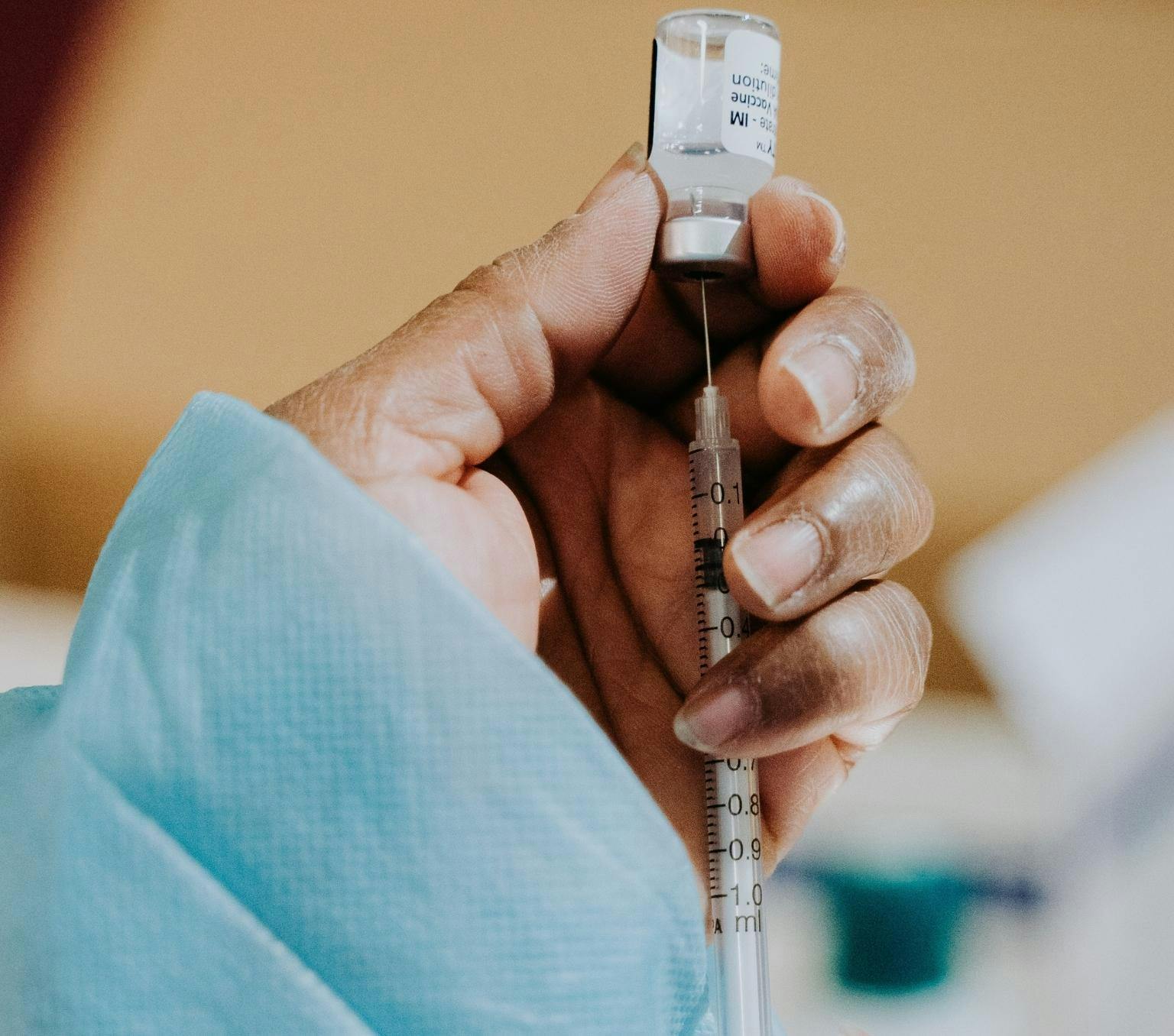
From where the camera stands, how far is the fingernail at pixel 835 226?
2.53 feet

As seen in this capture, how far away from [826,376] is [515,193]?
74 centimetres

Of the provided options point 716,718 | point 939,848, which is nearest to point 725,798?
point 716,718

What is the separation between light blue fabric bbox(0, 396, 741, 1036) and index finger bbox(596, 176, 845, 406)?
41cm

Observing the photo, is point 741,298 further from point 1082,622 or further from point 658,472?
point 1082,622

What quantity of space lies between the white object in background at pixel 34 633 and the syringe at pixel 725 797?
34.2 inches

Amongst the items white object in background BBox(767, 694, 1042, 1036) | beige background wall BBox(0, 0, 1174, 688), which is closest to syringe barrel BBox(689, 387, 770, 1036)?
white object in background BBox(767, 694, 1042, 1036)

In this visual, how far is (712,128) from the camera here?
75cm

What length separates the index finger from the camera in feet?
2.54

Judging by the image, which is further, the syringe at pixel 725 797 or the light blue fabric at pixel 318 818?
the syringe at pixel 725 797

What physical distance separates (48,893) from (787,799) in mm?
606

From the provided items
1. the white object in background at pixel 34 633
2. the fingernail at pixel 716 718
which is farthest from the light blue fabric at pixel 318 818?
the white object in background at pixel 34 633

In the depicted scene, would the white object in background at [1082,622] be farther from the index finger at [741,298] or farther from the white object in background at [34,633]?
the white object in background at [34,633]

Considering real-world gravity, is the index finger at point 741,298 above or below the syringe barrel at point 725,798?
above

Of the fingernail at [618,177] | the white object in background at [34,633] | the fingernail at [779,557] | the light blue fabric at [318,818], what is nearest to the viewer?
the light blue fabric at [318,818]
